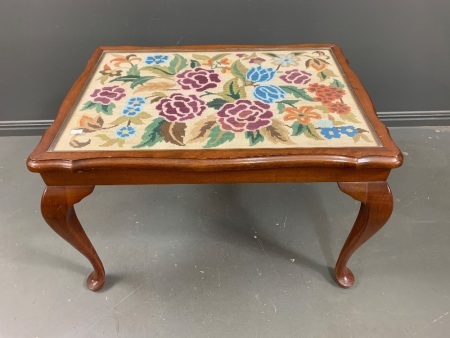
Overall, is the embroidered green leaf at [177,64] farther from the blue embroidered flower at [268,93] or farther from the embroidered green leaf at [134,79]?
the blue embroidered flower at [268,93]

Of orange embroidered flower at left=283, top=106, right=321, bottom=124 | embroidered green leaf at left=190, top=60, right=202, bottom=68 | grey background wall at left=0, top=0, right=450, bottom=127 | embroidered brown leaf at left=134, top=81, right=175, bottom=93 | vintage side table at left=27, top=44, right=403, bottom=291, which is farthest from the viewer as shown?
grey background wall at left=0, top=0, right=450, bottom=127

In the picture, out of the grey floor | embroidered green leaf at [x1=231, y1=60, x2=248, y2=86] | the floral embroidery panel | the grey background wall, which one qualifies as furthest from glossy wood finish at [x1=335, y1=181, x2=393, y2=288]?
the grey background wall

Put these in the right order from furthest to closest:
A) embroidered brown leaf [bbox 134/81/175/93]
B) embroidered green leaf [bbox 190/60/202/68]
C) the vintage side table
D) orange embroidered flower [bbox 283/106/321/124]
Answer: embroidered green leaf [bbox 190/60/202/68] < embroidered brown leaf [bbox 134/81/175/93] < orange embroidered flower [bbox 283/106/321/124] < the vintage side table

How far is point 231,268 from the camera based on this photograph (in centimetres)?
139

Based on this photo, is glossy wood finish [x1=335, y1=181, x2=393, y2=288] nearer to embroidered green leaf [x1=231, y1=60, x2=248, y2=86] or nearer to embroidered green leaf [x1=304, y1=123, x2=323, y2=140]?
embroidered green leaf [x1=304, y1=123, x2=323, y2=140]

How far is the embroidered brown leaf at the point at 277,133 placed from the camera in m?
1.02

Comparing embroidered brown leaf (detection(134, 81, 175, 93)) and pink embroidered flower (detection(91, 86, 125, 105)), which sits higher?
embroidered brown leaf (detection(134, 81, 175, 93))

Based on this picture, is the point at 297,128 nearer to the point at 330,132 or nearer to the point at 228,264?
the point at 330,132

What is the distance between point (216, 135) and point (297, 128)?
→ 0.20 meters

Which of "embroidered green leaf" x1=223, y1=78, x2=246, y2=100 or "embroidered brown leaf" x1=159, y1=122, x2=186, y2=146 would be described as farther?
"embroidered green leaf" x1=223, y1=78, x2=246, y2=100

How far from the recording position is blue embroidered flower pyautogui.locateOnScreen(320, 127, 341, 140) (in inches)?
40.6

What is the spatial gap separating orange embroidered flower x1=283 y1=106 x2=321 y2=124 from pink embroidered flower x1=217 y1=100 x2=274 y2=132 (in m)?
0.05

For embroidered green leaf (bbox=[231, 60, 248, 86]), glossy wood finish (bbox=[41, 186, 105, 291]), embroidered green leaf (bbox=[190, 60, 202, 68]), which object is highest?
embroidered green leaf (bbox=[231, 60, 248, 86])

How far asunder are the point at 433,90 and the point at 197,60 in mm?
1125
